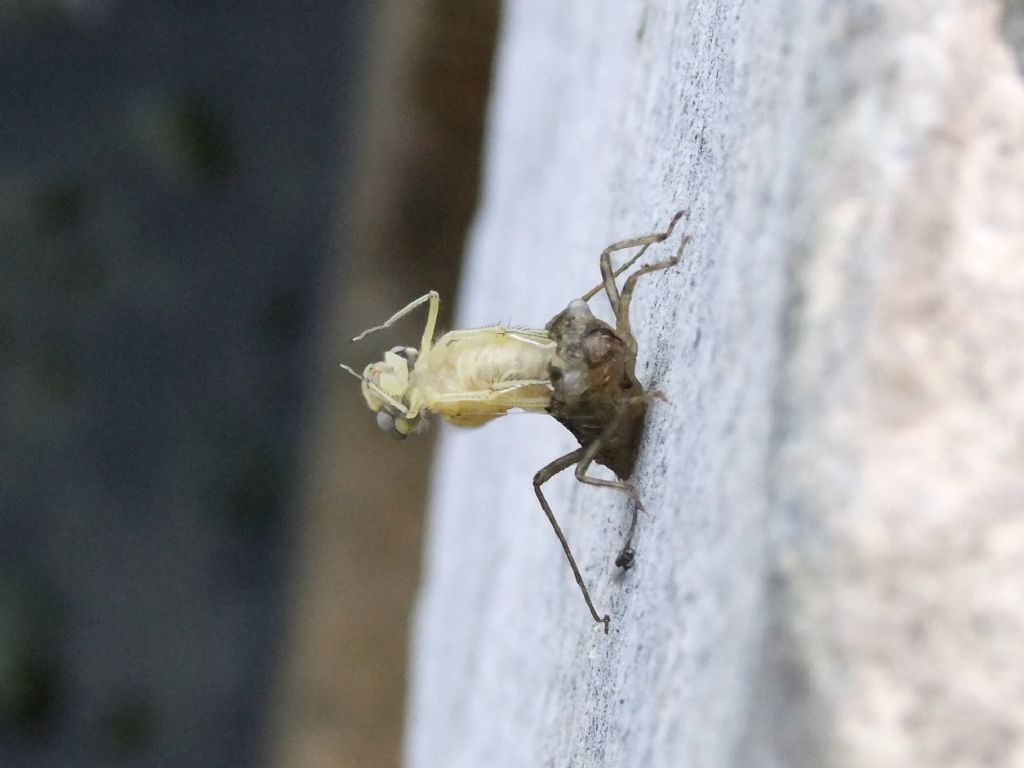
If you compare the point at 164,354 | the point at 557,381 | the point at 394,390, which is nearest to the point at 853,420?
the point at 557,381

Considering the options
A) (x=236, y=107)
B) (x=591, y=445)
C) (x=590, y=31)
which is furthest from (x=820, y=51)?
(x=236, y=107)

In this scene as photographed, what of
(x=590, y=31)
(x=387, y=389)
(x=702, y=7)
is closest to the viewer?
(x=702, y=7)

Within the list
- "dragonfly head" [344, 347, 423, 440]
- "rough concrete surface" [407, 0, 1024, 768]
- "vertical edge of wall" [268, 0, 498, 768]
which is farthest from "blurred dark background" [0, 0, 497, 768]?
"rough concrete surface" [407, 0, 1024, 768]

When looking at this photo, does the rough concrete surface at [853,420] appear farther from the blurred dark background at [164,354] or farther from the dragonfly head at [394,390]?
the blurred dark background at [164,354]

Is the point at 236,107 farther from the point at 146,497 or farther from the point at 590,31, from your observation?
the point at 590,31

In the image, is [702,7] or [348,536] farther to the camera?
[348,536]

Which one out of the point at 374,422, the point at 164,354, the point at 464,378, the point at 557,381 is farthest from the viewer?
the point at 164,354

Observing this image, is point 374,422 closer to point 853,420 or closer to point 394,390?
point 394,390
